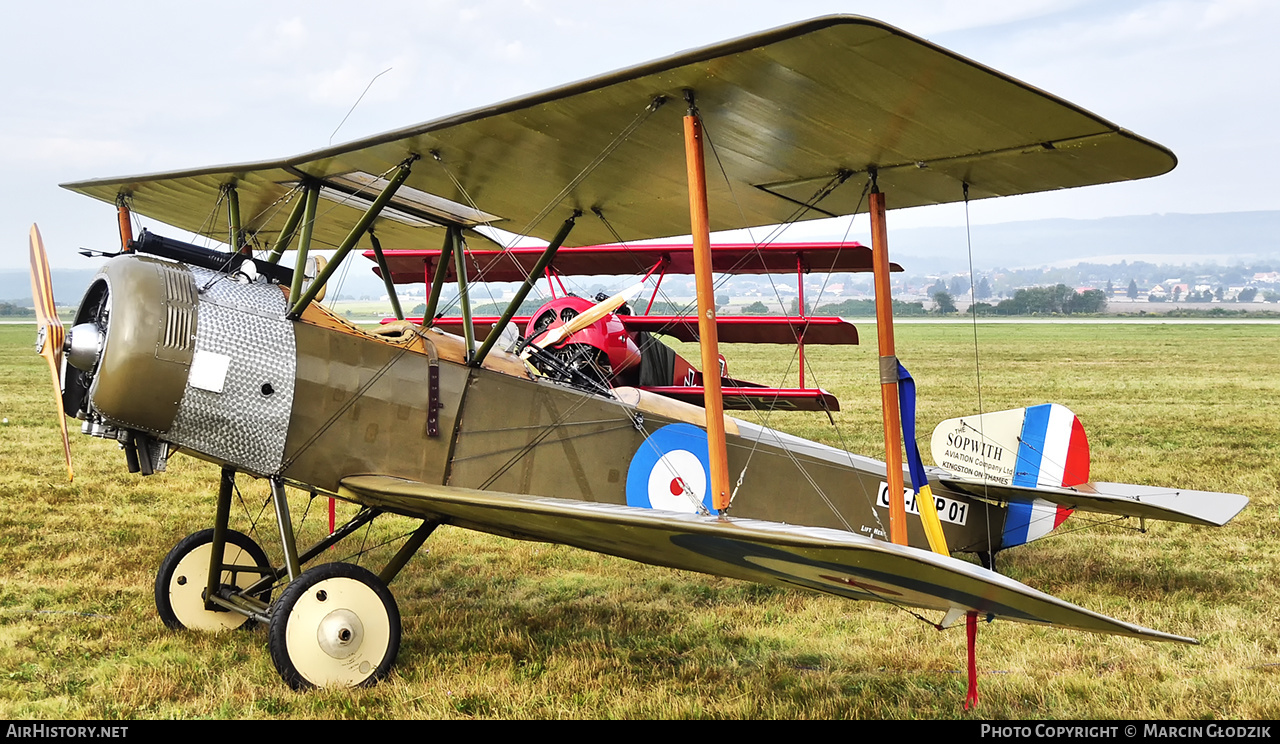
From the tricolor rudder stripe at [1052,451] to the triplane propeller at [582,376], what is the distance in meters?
0.02

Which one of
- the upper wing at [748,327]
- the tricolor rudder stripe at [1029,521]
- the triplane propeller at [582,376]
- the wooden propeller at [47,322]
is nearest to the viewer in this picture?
the triplane propeller at [582,376]

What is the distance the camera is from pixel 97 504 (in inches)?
334

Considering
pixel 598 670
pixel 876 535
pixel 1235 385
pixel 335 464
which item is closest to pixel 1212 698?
pixel 876 535

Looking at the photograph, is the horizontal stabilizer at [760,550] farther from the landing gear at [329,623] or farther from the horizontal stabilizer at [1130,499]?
the horizontal stabilizer at [1130,499]

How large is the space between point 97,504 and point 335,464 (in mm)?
5126

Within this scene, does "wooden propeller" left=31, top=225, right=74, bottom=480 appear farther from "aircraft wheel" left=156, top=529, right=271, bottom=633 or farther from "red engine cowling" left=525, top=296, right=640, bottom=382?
"red engine cowling" left=525, top=296, right=640, bottom=382

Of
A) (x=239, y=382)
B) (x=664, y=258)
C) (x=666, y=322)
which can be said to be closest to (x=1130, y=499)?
(x=239, y=382)

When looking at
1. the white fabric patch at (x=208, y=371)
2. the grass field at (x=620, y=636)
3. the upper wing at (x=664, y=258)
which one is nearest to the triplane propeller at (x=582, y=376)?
the white fabric patch at (x=208, y=371)

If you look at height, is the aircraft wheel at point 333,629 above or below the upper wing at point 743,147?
below

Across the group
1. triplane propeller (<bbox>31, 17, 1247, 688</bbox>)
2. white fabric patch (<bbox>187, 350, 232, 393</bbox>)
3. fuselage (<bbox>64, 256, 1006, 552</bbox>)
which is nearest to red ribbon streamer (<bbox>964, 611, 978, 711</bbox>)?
triplane propeller (<bbox>31, 17, 1247, 688</bbox>)

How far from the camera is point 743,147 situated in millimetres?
4781

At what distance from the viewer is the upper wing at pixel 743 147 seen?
359 cm

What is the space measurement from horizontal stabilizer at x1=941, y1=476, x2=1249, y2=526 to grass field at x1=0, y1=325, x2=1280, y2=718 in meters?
0.59
